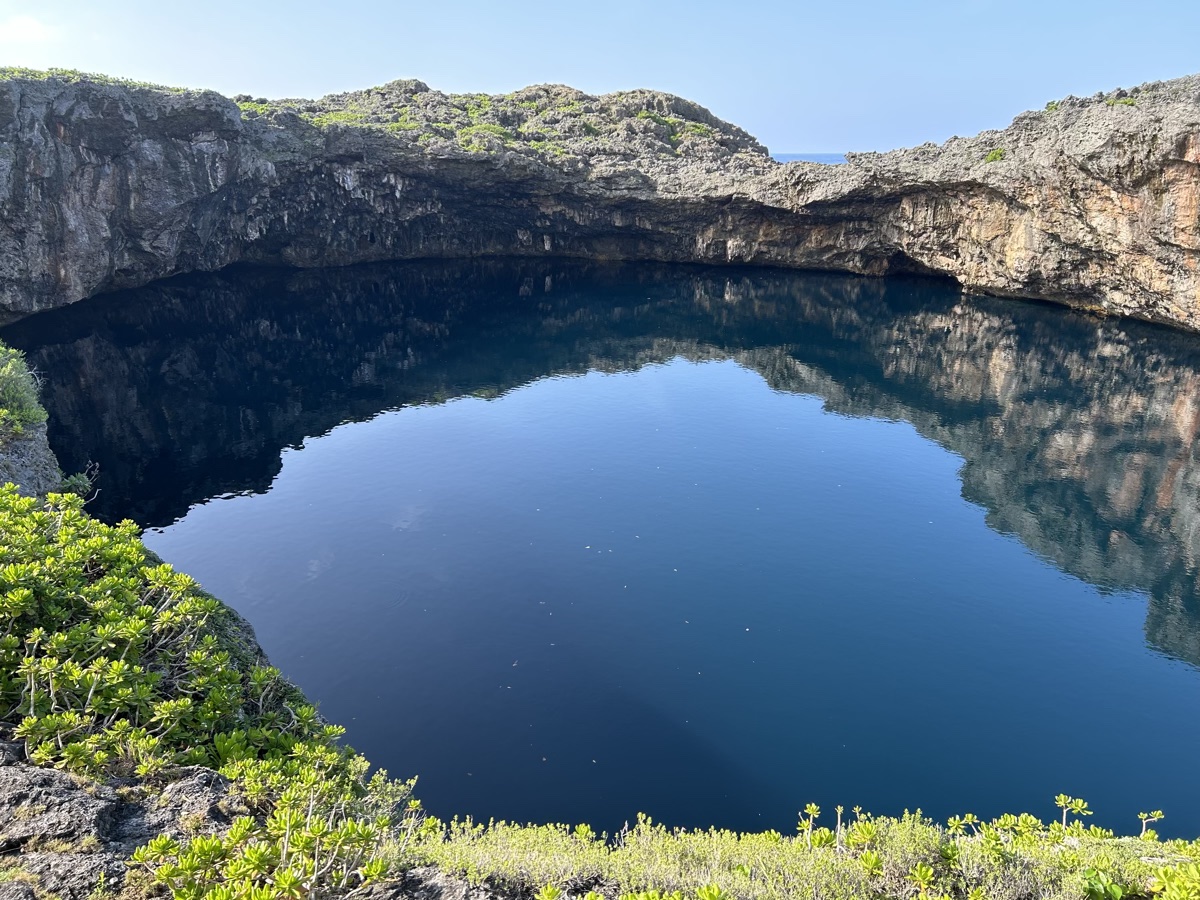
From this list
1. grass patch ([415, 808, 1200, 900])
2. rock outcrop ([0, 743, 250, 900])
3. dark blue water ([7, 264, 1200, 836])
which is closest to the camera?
rock outcrop ([0, 743, 250, 900])

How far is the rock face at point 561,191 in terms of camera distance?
59719 millimetres

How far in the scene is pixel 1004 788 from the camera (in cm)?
2106

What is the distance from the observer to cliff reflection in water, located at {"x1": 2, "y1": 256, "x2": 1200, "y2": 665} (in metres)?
38.9

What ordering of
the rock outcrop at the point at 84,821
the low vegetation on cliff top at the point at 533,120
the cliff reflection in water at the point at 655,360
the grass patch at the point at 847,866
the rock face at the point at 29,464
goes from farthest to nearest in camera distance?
the low vegetation on cliff top at the point at 533,120 < the cliff reflection in water at the point at 655,360 < the rock face at the point at 29,464 < the grass patch at the point at 847,866 < the rock outcrop at the point at 84,821

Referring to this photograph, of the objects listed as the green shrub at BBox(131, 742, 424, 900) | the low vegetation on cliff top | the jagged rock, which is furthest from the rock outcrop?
the low vegetation on cliff top

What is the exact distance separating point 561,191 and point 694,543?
216 feet

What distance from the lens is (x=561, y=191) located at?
90562mm

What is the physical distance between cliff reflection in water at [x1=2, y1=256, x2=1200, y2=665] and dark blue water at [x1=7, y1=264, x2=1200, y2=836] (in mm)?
349

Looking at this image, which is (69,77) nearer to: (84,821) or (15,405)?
(15,405)

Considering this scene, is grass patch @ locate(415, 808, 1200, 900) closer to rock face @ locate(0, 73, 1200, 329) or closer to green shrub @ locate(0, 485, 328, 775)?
green shrub @ locate(0, 485, 328, 775)

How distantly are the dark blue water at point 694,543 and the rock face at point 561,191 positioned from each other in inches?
294

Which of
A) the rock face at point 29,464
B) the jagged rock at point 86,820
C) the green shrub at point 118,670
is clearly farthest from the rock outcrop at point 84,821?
the rock face at point 29,464

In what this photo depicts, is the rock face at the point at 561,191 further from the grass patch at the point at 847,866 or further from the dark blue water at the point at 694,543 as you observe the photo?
the grass patch at the point at 847,866

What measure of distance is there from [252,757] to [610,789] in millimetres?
10944
